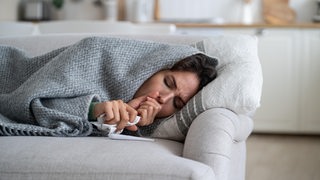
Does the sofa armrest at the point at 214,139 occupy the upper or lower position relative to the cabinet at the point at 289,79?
upper

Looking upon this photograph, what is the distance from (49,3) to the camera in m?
5.16

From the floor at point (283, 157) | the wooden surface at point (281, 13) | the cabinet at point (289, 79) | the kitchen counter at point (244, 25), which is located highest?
the wooden surface at point (281, 13)

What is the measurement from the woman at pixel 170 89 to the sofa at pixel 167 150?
0.07 meters

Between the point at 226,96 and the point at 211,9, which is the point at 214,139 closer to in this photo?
the point at 226,96

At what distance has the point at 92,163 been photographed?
51.3 inches

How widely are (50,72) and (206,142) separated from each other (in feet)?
1.96

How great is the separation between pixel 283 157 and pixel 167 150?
219 cm

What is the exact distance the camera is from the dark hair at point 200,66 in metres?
1.82

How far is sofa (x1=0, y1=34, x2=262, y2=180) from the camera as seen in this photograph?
4.22 ft

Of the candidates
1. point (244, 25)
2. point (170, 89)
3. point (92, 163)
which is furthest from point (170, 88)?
point (244, 25)

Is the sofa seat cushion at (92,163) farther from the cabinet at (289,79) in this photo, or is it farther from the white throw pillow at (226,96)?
the cabinet at (289,79)

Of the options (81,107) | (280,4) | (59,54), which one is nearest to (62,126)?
(81,107)

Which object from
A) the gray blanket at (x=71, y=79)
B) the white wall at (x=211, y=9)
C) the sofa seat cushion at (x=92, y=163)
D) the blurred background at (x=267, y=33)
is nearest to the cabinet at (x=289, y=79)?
the blurred background at (x=267, y=33)

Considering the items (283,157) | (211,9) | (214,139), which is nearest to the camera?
(214,139)
